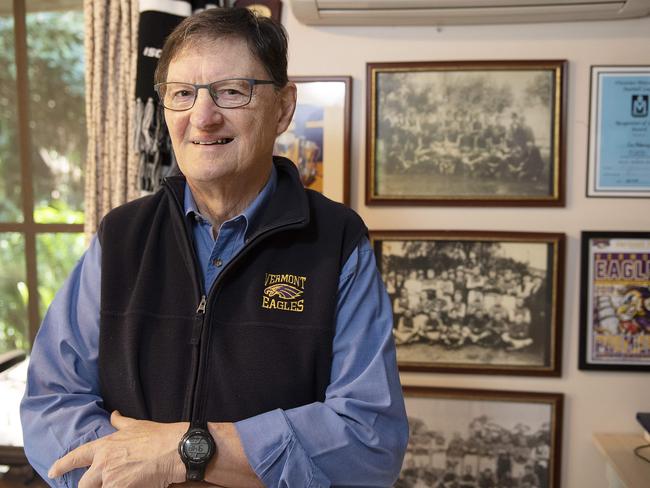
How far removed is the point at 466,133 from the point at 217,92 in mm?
1194

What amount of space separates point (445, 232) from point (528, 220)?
11.2 inches

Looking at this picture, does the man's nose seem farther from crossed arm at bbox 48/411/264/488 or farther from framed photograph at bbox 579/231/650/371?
framed photograph at bbox 579/231/650/371

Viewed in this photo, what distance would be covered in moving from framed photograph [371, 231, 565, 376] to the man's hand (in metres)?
1.23

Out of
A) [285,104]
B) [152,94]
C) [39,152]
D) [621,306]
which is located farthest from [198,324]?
[39,152]

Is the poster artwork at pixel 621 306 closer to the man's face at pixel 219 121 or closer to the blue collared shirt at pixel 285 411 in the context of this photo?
the blue collared shirt at pixel 285 411

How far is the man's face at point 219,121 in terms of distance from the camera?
42.3 inches

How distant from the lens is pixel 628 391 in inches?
81.3

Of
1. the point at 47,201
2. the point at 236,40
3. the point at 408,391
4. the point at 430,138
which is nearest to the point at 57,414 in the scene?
the point at 236,40

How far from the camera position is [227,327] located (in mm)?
1085

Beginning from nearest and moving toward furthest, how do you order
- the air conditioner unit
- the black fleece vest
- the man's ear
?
the black fleece vest → the man's ear → the air conditioner unit

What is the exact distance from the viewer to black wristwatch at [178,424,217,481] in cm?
97

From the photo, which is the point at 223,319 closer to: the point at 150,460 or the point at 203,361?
the point at 203,361

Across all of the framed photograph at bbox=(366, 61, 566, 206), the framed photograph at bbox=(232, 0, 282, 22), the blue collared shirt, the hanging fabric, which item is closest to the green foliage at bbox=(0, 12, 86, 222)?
the hanging fabric

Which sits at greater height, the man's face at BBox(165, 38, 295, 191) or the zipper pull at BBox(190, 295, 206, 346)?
the man's face at BBox(165, 38, 295, 191)
